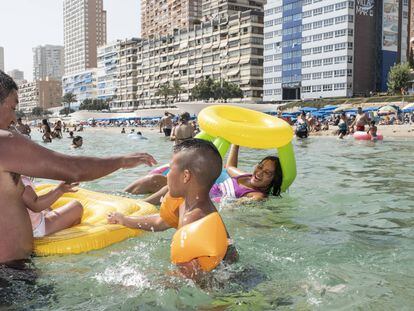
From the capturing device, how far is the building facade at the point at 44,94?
16100cm

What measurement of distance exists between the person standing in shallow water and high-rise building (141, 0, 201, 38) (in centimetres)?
10302

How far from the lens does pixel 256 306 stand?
268cm

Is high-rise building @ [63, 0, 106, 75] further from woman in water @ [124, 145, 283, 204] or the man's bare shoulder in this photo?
the man's bare shoulder

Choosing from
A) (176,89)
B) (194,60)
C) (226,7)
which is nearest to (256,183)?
(176,89)

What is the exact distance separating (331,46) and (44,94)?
390 ft

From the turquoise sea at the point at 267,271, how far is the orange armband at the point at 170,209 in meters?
0.33

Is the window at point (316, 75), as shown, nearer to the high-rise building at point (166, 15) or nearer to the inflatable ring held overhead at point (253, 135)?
the high-rise building at point (166, 15)

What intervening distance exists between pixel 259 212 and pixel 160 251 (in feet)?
6.47

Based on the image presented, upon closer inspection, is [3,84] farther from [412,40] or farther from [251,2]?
[251,2]

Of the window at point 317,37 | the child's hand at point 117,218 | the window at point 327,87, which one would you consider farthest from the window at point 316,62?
the child's hand at point 117,218

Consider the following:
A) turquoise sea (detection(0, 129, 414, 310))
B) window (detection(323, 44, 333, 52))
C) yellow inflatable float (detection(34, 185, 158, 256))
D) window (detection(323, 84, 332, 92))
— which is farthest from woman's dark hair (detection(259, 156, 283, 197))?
window (detection(323, 44, 333, 52))

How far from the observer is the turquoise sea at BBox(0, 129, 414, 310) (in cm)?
274

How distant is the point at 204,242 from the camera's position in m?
2.73

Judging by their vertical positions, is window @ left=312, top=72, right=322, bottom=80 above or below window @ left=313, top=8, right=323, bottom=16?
below
